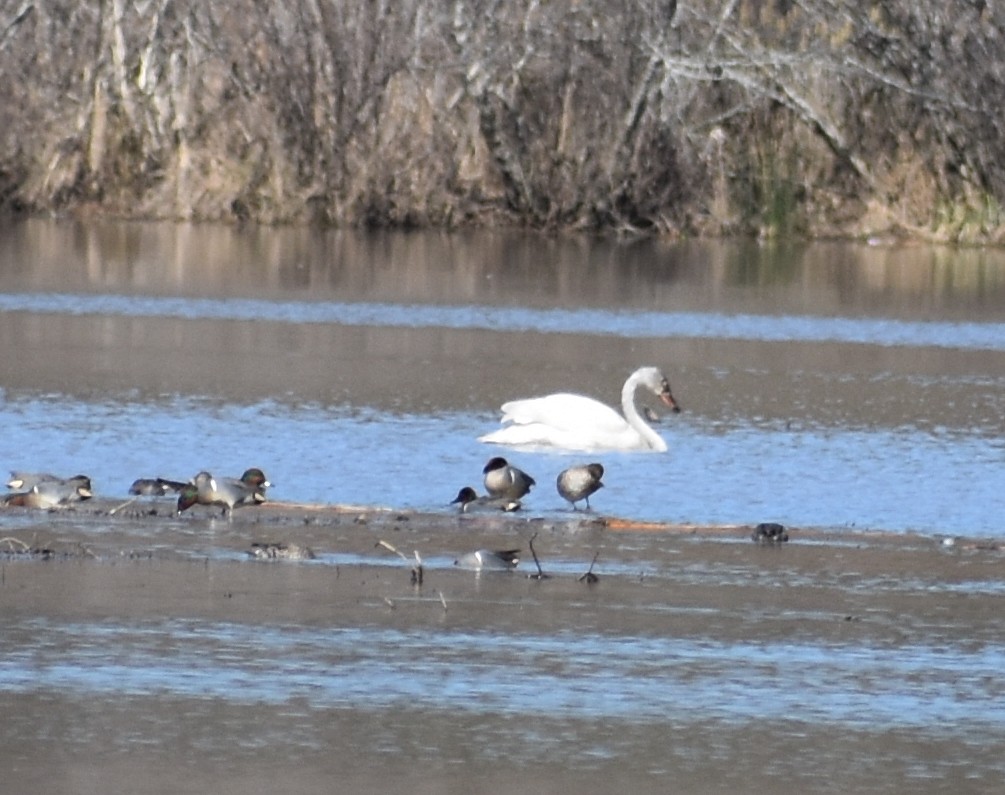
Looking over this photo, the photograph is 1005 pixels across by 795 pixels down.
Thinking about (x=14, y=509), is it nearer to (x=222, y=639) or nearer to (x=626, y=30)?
(x=222, y=639)

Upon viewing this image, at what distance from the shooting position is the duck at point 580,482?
11.2 m

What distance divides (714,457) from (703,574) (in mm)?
3935

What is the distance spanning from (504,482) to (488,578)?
199cm

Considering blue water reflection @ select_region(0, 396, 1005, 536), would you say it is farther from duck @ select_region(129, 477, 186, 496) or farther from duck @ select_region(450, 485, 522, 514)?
duck @ select_region(129, 477, 186, 496)

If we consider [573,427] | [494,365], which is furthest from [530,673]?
[494,365]

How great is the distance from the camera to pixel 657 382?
48.8 ft

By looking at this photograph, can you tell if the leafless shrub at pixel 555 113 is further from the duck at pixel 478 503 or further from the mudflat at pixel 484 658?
the mudflat at pixel 484 658

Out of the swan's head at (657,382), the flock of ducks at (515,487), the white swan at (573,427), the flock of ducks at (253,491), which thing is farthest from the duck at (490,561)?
the swan's head at (657,382)

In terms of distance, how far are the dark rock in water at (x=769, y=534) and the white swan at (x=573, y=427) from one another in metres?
3.19

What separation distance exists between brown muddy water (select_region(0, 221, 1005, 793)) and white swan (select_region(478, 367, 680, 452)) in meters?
0.18

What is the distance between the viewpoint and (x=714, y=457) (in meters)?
13.5

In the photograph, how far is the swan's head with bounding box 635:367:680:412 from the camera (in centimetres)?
1480

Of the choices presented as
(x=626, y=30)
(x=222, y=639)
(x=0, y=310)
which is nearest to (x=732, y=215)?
(x=626, y=30)

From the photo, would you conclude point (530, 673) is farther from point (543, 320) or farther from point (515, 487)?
point (543, 320)
